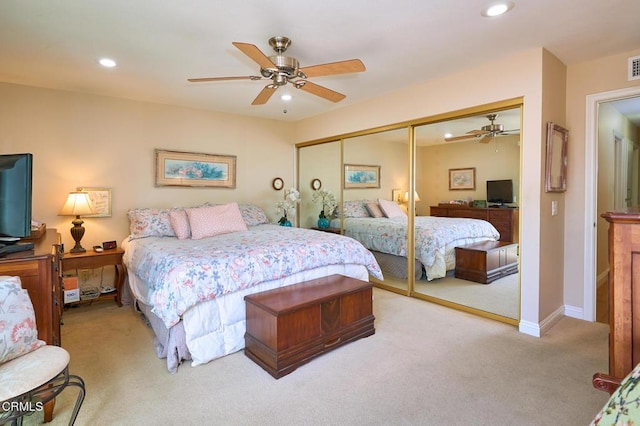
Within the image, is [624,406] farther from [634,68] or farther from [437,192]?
[634,68]

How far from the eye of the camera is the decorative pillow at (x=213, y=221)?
362 centimetres

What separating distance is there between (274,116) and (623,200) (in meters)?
5.31

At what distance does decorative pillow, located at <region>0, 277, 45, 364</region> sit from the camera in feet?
4.62

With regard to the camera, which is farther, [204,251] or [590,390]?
[204,251]

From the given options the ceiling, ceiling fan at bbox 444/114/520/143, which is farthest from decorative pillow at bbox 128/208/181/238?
ceiling fan at bbox 444/114/520/143

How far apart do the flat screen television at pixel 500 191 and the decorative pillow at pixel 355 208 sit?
64.4 inches

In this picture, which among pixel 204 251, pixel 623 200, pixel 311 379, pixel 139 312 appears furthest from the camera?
pixel 623 200

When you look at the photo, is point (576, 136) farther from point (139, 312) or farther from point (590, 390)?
point (139, 312)

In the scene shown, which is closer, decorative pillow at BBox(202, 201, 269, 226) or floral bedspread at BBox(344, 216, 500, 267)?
floral bedspread at BBox(344, 216, 500, 267)

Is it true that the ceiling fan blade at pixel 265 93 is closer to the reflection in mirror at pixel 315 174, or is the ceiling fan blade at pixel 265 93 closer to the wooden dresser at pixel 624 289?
the reflection in mirror at pixel 315 174

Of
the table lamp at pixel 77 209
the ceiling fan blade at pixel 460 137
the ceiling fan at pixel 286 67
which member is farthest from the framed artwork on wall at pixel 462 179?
the table lamp at pixel 77 209

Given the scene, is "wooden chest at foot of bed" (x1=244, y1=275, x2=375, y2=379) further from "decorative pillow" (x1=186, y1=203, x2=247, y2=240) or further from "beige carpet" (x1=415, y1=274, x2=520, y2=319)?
"decorative pillow" (x1=186, y1=203, x2=247, y2=240)

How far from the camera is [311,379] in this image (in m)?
2.19

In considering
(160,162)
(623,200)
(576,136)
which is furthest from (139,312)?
(623,200)
